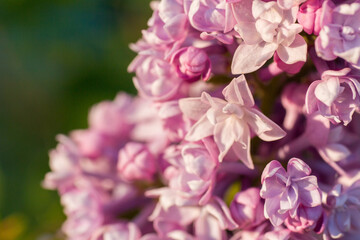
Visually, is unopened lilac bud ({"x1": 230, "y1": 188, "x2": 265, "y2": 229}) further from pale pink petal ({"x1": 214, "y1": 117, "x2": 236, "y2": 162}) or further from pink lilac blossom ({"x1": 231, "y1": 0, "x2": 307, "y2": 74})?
pink lilac blossom ({"x1": 231, "y1": 0, "x2": 307, "y2": 74})

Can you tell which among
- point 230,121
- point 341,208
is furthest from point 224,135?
point 341,208

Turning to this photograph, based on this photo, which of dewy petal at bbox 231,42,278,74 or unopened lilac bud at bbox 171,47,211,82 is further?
unopened lilac bud at bbox 171,47,211,82

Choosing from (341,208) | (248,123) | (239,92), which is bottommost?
(341,208)

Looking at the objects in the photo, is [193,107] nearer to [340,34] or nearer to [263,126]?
[263,126]

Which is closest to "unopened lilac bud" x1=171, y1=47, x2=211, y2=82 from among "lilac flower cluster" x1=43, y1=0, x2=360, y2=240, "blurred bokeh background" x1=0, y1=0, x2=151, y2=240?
"lilac flower cluster" x1=43, y1=0, x2=360, y2=240

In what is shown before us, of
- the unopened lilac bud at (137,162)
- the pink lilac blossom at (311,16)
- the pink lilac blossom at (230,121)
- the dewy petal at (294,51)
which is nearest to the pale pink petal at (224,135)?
the pink lilac blossom at (230,121)

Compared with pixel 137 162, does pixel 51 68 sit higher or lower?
lower
